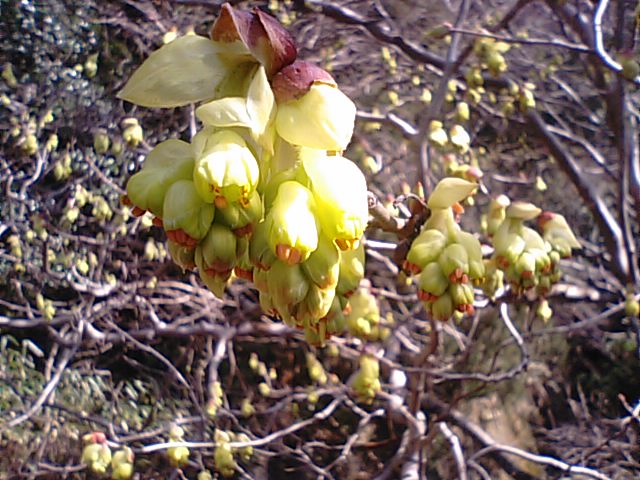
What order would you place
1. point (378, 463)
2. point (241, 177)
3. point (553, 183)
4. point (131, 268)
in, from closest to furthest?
1. point (241, 177)
2. point (131, 268)
3. point (378, 463)
4. point (553, 183)

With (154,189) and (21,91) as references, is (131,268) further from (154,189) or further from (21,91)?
(154,189)

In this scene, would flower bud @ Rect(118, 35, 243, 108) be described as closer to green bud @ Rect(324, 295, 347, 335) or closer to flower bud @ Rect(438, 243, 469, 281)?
green bud @ Rect(324, 295, 347, 335)

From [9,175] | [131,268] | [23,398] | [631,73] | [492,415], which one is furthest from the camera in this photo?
[492,415]

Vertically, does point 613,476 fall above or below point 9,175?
below

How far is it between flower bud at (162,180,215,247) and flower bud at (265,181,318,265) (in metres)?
0.06

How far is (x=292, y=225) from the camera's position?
0.60 m

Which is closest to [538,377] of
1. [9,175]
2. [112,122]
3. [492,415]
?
[492,415]

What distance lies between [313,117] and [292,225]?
0.12 meters

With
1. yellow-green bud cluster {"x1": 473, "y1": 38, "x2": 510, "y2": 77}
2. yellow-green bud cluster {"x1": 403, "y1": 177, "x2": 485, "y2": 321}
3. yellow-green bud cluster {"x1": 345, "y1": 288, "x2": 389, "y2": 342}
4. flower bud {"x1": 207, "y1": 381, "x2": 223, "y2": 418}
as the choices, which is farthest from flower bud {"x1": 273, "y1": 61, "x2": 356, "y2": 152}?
flower bud {"x1": 207, "y1": 381, "x2": 223, "y2": 418}

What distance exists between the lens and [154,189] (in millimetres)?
638

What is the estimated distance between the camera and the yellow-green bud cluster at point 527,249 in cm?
143

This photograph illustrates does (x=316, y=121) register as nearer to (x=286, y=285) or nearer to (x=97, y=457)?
(x=286, y=285)

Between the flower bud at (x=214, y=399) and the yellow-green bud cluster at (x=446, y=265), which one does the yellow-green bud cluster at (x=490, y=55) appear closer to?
the yellow-green bud cluster at (x=446, y=265)

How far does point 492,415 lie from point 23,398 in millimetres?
2936
